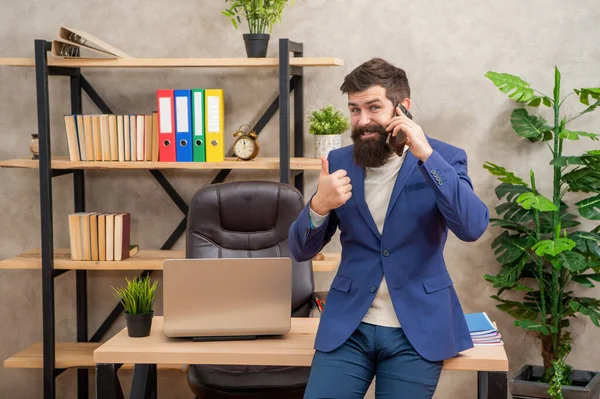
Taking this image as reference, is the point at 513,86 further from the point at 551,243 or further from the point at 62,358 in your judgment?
the point at 62,358

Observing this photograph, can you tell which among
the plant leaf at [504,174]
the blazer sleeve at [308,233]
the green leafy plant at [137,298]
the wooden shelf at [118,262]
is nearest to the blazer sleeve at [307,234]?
the blazer sleeve at [308,233]

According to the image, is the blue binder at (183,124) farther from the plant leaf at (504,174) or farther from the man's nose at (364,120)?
the man's nose at (364,120)

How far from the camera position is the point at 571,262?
342 cm

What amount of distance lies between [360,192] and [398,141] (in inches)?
8.8

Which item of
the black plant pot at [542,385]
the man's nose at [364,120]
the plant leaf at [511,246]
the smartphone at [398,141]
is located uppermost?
the man's nose at [364,120]

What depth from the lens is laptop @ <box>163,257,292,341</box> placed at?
2.27m

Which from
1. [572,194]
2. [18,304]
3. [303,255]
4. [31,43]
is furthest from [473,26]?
[18,304]

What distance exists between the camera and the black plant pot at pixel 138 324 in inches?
93.8

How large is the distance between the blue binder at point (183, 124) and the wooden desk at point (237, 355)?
1.38m

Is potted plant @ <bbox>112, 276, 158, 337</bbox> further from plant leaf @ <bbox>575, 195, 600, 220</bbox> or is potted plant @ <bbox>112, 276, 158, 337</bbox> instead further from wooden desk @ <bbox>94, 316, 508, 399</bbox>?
plant leaf @ <bbox>575, 195, 600, 220</bbox>

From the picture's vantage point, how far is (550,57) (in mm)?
3721

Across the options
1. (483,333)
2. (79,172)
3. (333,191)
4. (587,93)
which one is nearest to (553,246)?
(587,93)

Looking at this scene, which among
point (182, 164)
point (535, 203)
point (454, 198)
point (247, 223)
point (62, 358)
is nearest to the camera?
point (454, 198)

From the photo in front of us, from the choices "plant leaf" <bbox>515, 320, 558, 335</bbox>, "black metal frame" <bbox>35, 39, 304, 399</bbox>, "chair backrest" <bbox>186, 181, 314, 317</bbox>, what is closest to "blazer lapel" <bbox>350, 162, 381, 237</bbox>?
"chair backrest" <bbox>186, 181, 314, 317</bbox>
